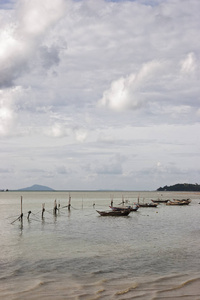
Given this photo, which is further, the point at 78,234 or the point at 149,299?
the point at 78,234

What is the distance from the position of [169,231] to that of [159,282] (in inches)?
846

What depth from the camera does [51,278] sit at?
18.1 m

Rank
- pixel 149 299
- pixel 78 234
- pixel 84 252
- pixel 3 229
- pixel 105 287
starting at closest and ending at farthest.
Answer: pixel 149 299 < pixel 105 287 < pixel 84 252 < pixel 78 234 < pixel 3 229

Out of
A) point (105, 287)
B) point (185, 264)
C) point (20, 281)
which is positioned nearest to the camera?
point (105, 287)

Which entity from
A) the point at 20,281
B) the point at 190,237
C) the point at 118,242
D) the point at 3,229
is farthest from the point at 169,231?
the point at 20,281

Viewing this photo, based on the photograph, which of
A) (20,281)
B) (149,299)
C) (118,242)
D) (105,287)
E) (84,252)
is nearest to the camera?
(149,299)

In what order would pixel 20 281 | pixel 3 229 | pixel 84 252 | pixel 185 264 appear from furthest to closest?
pixel 3 229 < pixel 84 252 < pixel 185 264 < pixel 20 281

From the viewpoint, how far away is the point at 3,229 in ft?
130

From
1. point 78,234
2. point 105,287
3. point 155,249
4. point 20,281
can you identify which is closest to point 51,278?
point 20,281

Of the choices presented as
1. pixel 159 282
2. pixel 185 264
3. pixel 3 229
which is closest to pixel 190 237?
pixel 185 264

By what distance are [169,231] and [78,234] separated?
447 inches

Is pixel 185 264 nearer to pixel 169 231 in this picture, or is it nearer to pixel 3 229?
pixel 169 231

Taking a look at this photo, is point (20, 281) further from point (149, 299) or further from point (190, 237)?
point (190, 237)

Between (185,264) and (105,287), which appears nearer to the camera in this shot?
(105,287)
